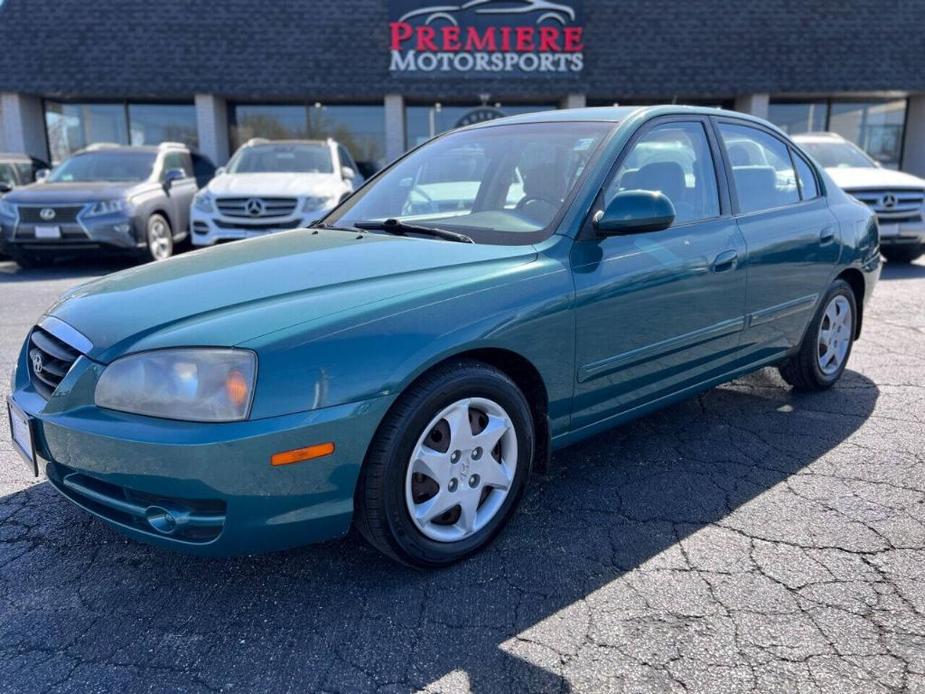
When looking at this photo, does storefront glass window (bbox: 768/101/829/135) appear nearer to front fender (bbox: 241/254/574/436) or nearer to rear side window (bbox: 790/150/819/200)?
rear side window (bbox: 790/150/819/200)

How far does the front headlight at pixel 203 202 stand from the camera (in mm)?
9773

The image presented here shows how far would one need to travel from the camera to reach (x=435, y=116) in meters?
18.5

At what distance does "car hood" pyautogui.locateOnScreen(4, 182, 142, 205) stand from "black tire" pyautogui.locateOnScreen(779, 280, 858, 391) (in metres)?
8.48

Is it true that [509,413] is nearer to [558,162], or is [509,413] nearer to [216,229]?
[558,162]

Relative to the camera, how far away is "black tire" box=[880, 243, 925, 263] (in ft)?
32.1

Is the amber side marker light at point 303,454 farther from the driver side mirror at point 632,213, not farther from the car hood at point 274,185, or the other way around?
the car hood at point 274,185

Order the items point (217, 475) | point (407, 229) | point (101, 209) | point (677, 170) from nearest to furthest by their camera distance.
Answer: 1. point (217, 475)
2. point (407, 229)
3. point (677, 170)
4. point (101, 209)

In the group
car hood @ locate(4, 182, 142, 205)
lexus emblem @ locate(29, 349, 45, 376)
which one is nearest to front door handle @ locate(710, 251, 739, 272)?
lexus emblem @ locate(29, 349, 45, 376)

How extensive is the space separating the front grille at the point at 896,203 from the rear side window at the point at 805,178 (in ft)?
18.6

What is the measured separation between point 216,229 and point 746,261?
7.59 m

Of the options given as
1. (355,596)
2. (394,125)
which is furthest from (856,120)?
(355,596)

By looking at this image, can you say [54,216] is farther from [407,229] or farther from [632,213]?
[632,213]

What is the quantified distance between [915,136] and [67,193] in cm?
1863

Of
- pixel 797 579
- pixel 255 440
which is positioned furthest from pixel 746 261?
pixel 255 440
